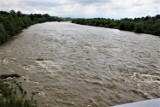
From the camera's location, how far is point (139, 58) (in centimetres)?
2562

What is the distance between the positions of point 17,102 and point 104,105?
13.7ft

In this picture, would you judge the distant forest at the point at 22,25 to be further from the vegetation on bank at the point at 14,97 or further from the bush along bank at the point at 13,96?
the vegetation on bank at the point at 14,97

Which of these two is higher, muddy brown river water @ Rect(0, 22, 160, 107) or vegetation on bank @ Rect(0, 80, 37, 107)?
vegetation on bank @ Rect(0, 80, 37, 107)

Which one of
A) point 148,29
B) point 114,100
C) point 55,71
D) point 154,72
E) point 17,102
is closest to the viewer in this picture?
point 17,102

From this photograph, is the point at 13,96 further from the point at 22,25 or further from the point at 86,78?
the point at 22,25

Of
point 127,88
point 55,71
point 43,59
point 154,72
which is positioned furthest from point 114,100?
point 43,59

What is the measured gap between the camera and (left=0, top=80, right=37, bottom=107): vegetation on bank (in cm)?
940

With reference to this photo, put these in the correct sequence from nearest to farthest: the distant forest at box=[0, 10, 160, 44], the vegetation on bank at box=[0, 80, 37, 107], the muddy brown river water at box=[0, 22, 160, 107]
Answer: the vegetation on bank at box=[0, 80, 37, 107]
the muddy brown river water at box=[0, 22, 160, 107]
the distant forest at box=[0, 10, 160, 44]

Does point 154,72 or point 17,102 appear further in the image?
point 154,72

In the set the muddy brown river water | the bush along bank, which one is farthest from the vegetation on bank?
the muddy brown river water

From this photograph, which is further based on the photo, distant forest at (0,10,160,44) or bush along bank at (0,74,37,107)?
A: distant forest at (0,10,160,44)

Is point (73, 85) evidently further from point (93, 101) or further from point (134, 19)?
point (134, 19)

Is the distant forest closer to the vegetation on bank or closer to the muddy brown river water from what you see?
the muddy brown river water

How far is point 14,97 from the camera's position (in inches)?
415
